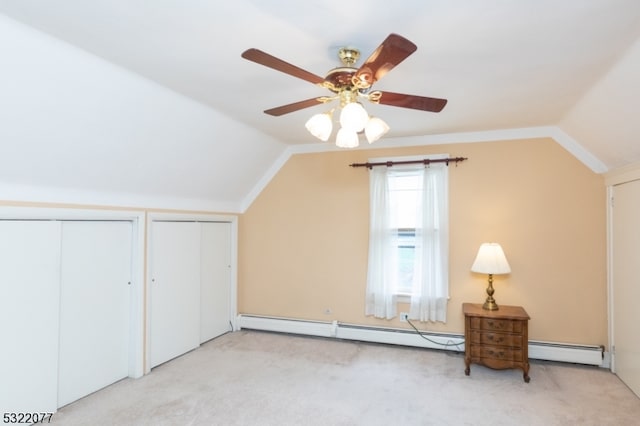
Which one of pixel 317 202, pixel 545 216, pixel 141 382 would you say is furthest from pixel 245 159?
pixel 545 216

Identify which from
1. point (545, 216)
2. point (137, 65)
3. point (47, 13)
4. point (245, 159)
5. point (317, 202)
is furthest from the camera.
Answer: point (317, 202)

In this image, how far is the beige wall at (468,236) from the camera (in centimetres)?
371

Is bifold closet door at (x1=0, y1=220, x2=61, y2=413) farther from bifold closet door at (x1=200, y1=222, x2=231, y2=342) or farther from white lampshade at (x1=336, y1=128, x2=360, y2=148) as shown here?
white lampshade at (x1=336, y1=128, x2=360, y2=148)

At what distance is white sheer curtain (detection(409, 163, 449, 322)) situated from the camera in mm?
4039

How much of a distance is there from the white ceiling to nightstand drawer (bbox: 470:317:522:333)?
1.78 meters

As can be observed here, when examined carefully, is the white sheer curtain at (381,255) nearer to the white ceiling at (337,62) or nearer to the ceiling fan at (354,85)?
the white ceiling at (337,62)

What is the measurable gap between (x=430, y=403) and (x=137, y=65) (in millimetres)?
3322

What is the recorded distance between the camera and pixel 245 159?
14.1 feet

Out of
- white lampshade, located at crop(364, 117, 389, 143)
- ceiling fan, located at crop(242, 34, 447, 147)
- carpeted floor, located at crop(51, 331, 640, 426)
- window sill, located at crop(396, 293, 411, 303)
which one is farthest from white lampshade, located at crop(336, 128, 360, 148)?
window sill, located at crop(396, 293, 411, 303)

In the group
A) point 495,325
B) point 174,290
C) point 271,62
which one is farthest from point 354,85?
point 174,290

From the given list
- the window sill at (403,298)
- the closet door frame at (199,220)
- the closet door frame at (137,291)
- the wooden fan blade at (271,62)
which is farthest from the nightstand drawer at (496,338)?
the closet door frame at (137,291)

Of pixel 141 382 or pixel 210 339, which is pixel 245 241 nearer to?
pixel 210 339

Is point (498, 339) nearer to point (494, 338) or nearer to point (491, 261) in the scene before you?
point (494, 338)

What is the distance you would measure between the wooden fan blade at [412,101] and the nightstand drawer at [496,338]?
2.37 metres
